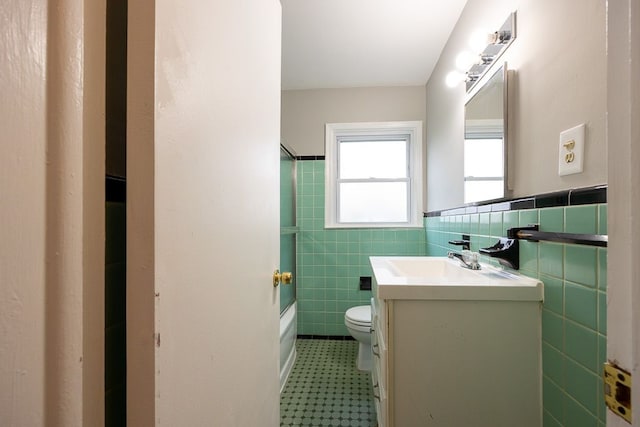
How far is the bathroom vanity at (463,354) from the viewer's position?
0.90 m

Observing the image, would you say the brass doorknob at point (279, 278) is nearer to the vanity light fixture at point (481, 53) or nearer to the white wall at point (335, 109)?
the vanity light fixture at point (481, 53)

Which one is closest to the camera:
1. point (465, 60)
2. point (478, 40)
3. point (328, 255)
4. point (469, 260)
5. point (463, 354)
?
point (463, 354)

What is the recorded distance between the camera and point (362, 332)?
6.22ft

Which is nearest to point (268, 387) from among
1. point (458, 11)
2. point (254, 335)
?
point (254, 335)

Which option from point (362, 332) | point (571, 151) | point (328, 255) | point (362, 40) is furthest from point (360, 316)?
point (362, 40)

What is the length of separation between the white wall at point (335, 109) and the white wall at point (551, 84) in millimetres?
1015

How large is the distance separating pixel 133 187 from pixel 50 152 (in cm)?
10

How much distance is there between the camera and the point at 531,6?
3.37 feet

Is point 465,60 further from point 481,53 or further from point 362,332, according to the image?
point 362,332

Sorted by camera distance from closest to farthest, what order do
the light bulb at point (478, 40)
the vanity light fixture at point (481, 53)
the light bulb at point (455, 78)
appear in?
the vanity light fixture at point (481, 53) < the light bulb at point (478, 40) < the light bulb at point (455, 78)

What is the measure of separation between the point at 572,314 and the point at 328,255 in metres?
1.87

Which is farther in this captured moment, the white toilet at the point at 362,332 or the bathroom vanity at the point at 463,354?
the white toilet at the point at 362,332

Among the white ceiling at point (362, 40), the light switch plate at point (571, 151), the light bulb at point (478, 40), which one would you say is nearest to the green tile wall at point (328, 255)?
the white ceiling at point (362, 40)

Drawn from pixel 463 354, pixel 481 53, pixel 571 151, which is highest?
pixel 481 53
